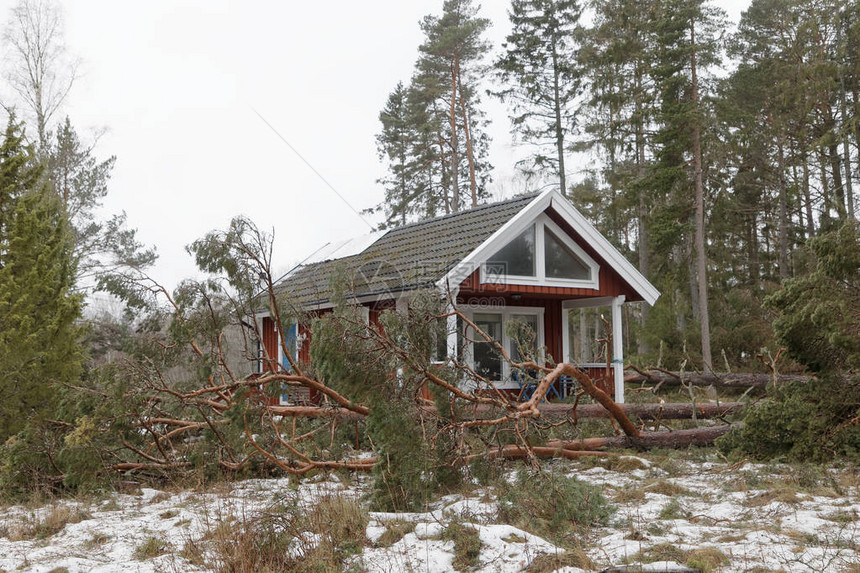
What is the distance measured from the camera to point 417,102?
28781 mm

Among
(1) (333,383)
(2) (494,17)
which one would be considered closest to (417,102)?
(2) (494,17)

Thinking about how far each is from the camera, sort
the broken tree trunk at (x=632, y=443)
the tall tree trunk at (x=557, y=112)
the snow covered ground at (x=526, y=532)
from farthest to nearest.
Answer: the tall tree trunk at (x=557, y=112) → the broken tree trunk at (x=632, y=443) → the snow covered ground at (x=526, y=532)

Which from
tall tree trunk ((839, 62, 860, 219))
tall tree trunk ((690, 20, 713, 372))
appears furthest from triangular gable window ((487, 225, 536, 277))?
tall tree trunk ((839, 62, 860, 219))

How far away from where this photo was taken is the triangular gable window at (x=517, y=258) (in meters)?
12.9

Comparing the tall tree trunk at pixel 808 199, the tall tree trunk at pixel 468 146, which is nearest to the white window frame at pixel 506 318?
the tall tree trunk at pixel 468 146

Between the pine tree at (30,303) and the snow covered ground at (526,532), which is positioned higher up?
the pine tree at (30,303)

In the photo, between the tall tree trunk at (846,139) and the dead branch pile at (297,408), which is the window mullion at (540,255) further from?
the tall tree trunk at (846,139)

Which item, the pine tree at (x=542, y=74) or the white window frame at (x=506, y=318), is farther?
the pine tree at (x=542, y=74)

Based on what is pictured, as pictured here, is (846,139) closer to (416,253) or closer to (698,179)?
(698,179)

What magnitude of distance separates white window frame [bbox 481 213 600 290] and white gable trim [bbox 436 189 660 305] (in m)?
0.24

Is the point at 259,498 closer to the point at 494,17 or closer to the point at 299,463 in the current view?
the point at 299,463

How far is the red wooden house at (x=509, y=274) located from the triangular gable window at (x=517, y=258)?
0.06 ft

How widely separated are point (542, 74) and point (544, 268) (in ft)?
58.9

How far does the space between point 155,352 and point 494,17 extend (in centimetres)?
2509
